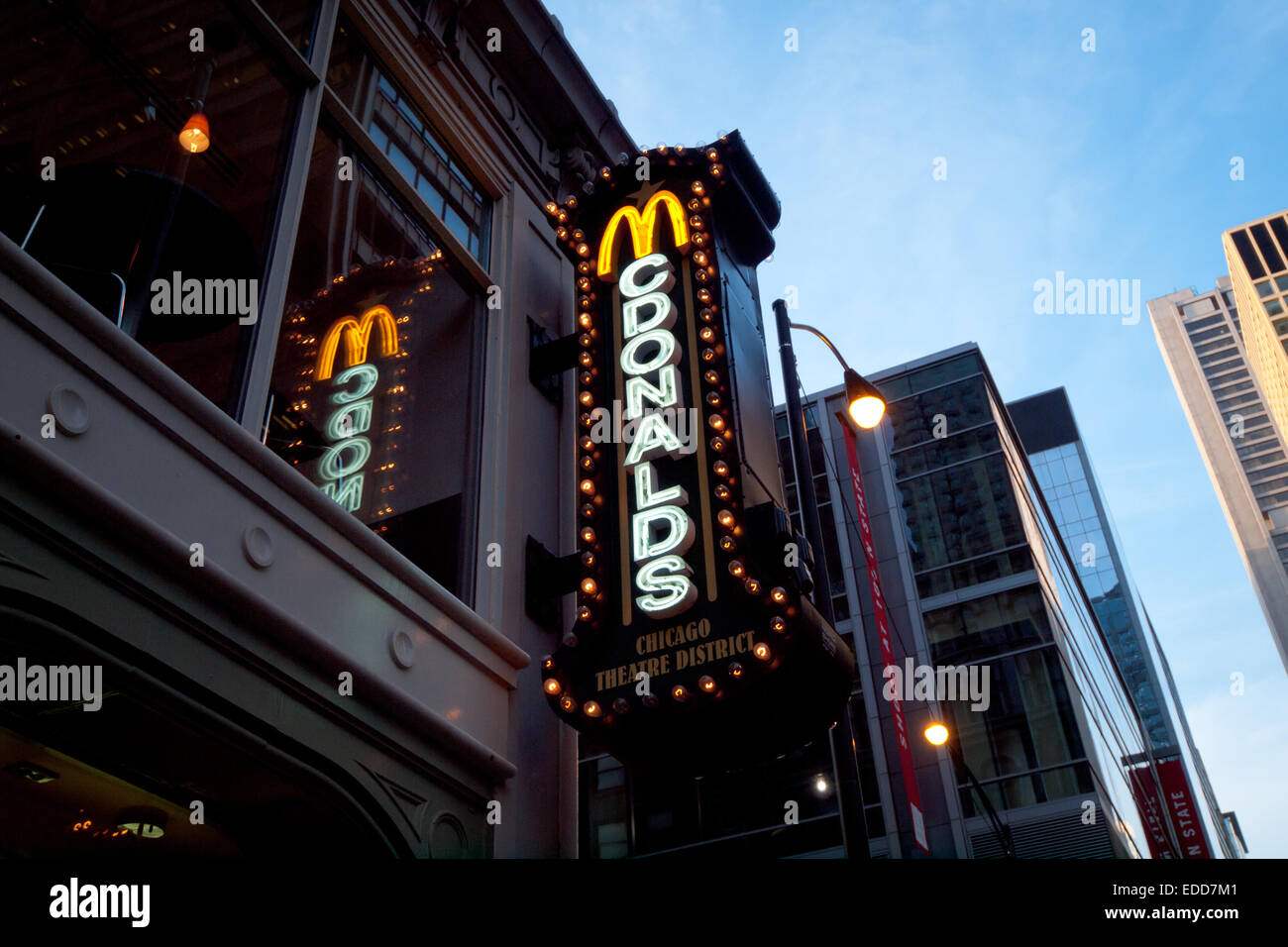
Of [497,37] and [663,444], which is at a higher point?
[497,37]

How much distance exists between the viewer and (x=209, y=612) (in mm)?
5809

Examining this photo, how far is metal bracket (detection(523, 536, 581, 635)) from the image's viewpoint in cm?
913

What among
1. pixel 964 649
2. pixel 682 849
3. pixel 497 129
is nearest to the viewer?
pixel 497 129

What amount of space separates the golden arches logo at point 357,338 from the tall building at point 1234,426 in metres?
181

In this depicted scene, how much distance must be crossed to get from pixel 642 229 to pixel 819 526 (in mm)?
3452

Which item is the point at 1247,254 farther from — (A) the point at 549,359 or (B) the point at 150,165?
(B) the point at 150,165

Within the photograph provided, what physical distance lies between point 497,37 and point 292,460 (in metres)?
6.24

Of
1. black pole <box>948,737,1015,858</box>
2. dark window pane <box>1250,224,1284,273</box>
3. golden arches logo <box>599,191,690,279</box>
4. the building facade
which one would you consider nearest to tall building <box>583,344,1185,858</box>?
black pole <box>948,737,1015,858</box>

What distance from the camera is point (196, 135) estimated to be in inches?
322

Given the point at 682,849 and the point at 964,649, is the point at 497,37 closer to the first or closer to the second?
the point at 682,849

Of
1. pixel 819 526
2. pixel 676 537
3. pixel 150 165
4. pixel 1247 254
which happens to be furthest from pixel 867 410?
pixel 1247 254
